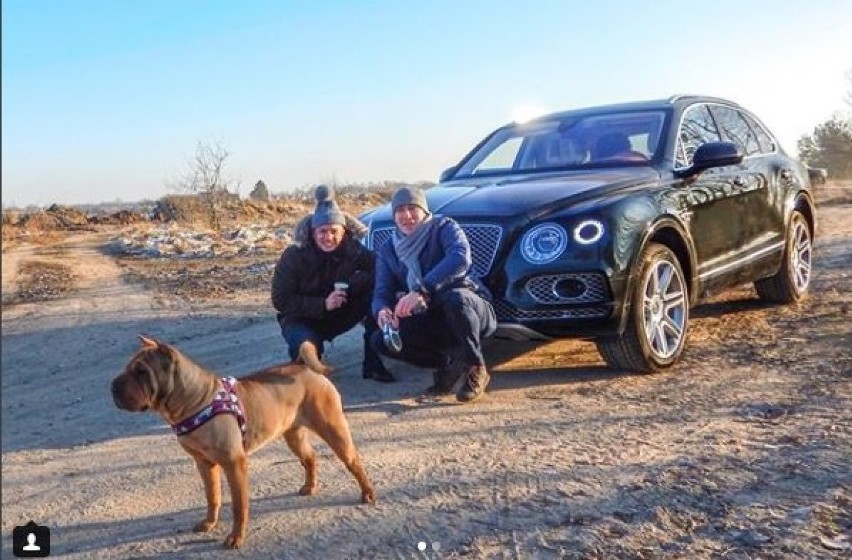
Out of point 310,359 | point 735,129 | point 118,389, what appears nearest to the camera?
point 118,389

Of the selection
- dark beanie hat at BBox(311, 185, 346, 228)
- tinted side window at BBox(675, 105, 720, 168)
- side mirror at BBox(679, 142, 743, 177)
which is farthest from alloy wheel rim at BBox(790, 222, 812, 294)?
dark beanie hat at BBox(311, 185, 346, 228)

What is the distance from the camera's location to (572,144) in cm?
663

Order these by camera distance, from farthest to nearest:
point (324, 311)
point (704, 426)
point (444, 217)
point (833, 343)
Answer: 1. point (833, 343)
2. point (324, 311)
3. point (444, 217)
4. point (704, 426)

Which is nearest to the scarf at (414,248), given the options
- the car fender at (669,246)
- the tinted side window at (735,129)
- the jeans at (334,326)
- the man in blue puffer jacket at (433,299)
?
the man in blue puffer jacket at (433,299)

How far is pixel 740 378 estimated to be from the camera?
210 inches

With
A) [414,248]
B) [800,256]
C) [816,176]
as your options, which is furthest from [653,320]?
[816,176]

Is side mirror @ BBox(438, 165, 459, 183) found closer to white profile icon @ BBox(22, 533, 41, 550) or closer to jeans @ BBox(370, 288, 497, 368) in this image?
jeans @ BBox(370, 288, 497, 368)

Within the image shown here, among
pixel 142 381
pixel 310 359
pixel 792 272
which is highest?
pixel 142 381

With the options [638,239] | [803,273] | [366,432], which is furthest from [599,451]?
[803,273]

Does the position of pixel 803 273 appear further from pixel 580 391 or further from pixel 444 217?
pixel 444 217

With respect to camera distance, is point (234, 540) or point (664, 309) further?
point (664, 309)

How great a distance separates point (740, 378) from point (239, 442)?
3314 millimetres

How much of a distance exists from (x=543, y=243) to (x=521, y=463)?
157 cm

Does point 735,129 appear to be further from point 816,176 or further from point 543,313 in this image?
point 543,313
